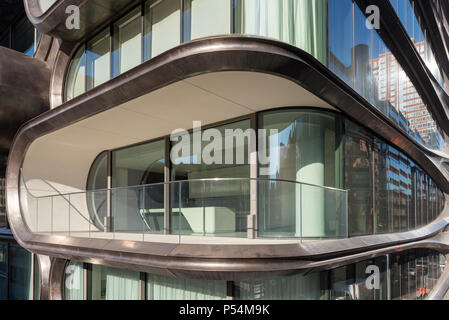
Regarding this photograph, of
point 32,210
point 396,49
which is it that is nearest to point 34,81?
point 32,210

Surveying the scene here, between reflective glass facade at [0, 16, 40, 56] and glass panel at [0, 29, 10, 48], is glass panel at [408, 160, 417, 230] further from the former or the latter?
glass panel at [0, 29, 10, 48]

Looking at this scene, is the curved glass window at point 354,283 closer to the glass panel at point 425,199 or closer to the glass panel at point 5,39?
the glass panel at point 425,199

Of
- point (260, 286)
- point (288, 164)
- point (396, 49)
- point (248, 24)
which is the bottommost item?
point (260, 286)

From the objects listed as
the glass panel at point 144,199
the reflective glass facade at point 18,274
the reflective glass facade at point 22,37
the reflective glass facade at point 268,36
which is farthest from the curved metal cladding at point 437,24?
the reflective glass facade at point 18,274

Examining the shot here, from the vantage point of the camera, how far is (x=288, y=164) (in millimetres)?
8242

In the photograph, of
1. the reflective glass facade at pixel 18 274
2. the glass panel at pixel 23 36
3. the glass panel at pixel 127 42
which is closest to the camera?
the glass panel at pixel 127 42

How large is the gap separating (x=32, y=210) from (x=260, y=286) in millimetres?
9389

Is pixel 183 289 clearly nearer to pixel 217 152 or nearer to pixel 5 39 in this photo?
pixel 217 152

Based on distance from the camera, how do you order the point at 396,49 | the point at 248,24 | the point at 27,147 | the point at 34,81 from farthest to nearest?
the point at 396,49
the point at 34,81
the point at 27,147
the point at 248,24

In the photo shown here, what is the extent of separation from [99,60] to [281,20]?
7.14 meters

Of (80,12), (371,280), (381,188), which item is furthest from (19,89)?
(371,280)

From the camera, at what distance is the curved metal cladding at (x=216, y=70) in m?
5.95

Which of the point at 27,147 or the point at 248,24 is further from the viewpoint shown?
the point at 27,147
